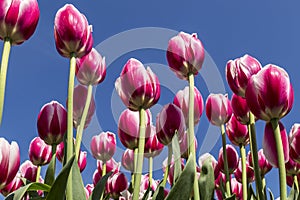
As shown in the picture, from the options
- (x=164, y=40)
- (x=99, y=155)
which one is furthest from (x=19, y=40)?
(x=99, y=155)

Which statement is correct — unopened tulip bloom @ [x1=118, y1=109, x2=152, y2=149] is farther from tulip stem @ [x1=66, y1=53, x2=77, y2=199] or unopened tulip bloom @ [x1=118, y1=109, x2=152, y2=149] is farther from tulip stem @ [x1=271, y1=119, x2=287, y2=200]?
tulip stem @ [x1=271, y1=119, x2=287, y2=200]

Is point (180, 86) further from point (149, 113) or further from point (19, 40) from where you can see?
point (19, 40)

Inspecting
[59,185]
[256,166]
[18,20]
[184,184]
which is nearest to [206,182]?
[256,166]

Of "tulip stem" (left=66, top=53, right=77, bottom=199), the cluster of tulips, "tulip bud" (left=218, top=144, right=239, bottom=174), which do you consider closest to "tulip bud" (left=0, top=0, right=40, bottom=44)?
the cluster of tulips

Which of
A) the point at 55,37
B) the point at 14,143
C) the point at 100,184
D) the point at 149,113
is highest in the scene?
the point at 55,37

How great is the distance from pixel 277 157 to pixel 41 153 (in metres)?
0.95

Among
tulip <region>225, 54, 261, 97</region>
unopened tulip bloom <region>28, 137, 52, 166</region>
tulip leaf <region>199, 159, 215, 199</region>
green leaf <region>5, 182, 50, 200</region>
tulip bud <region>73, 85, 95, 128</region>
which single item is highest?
tulip <region>225, 54, 261, 97</region>

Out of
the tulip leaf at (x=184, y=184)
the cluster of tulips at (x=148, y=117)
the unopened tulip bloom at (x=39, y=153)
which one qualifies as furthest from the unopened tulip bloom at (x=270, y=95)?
the unopened tulip bloom at (x=39, y=153)

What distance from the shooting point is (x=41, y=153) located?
157cm

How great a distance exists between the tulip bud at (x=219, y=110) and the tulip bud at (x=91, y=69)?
1.38ft

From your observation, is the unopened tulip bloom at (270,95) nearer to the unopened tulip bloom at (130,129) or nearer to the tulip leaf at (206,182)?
the tulip leaf at (206,182)

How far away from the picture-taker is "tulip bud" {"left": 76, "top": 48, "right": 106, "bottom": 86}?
1254 mm

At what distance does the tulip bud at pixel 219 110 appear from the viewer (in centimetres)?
145

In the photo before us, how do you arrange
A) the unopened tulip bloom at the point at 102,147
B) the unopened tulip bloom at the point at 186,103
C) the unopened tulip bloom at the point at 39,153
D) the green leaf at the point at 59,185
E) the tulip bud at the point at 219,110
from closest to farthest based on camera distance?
1. the green leaf at the point at 59,185
2. the unopened tulip bloom at the point at 186,103
3. the tulip bud at the point at 219,110
4. the unopened tulip bloom at the point at 39,153
5. the unopened tulip bloom at the point at 102,147
